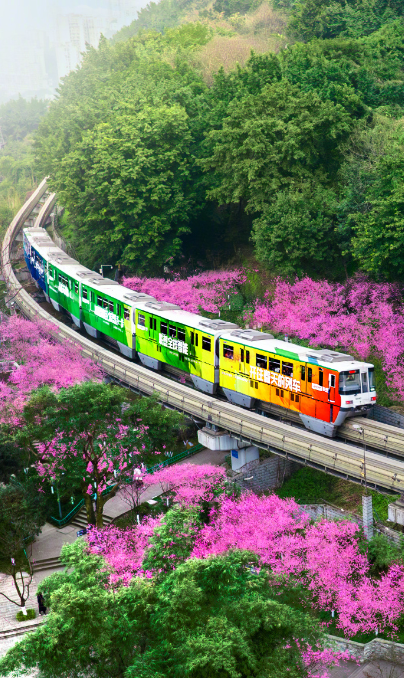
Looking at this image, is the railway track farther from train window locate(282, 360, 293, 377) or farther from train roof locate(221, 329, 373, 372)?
train roof locate(221, 329, 373, 372)

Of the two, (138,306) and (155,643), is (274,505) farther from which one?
(138,306)

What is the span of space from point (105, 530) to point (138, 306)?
43.4 feet

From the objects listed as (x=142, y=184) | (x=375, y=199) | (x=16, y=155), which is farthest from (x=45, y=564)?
(x=16, y=155)

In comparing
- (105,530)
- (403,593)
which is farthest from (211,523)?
(403,593)

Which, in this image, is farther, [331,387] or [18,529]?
[18,529]

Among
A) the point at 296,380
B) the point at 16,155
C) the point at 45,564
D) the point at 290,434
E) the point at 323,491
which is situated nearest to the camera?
the point at 290,434

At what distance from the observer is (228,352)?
33.8 m

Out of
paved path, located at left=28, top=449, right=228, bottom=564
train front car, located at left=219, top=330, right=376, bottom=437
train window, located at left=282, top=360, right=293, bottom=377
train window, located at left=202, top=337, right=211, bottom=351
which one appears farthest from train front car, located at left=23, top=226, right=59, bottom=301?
train window, located at left=282, top=360, right=293, bottom=377

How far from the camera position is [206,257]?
178 ft

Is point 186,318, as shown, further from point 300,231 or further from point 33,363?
point 33,363

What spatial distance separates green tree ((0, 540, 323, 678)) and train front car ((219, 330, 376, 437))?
1105cm

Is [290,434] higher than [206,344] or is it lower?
lower

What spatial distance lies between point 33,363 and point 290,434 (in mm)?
16713

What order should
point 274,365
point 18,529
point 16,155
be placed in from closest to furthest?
point 18,529
point 274,365
point 16,155
